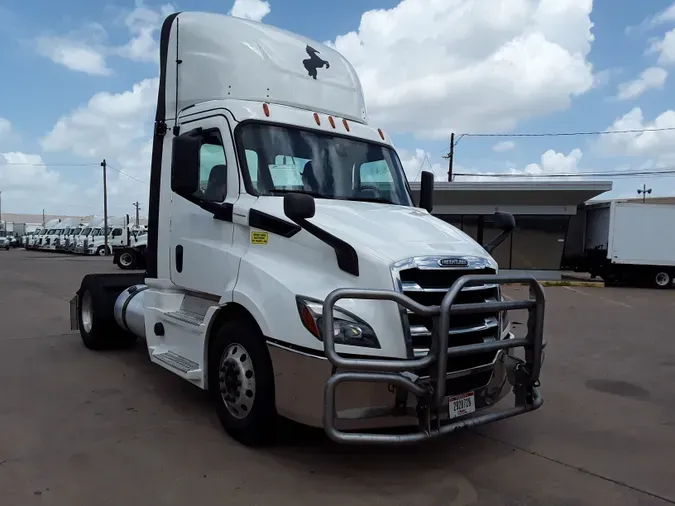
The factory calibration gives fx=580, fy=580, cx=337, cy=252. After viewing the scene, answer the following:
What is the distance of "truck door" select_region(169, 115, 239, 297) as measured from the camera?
473cm

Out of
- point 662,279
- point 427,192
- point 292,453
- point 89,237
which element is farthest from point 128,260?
point 292,453

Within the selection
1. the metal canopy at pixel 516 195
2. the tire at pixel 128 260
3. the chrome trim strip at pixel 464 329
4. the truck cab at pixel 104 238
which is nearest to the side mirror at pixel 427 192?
the chrome trim strip at pixel 464 329

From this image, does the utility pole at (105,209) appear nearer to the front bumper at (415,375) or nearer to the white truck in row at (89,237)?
the white truck in row at (89,237)

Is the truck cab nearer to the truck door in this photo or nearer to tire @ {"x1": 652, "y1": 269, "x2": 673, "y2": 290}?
tire @ {"x1": 652, "y1": 269, "x2": 673, "y2": 290}

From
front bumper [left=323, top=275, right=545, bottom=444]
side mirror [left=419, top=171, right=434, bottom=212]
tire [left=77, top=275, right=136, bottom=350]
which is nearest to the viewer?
front bumper [left=323, top=275, right=545, bottom=444]

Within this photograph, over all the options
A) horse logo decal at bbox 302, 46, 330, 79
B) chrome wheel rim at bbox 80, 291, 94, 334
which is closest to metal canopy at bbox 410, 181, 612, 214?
chrome wheel rim at bbox 80, 291, 94, 334

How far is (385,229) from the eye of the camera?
4281 mm

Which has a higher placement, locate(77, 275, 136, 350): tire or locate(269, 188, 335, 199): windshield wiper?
locate(269, 188, 335, 199): windshield wiper

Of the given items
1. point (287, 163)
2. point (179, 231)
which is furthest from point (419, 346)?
point (179, 231)

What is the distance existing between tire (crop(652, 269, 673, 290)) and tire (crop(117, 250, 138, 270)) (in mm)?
20926

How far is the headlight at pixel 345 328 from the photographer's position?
146 inches

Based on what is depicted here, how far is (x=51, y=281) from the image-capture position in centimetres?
1909

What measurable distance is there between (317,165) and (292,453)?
2373 mm

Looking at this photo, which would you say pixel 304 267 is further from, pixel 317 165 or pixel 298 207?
pixel 317 165
